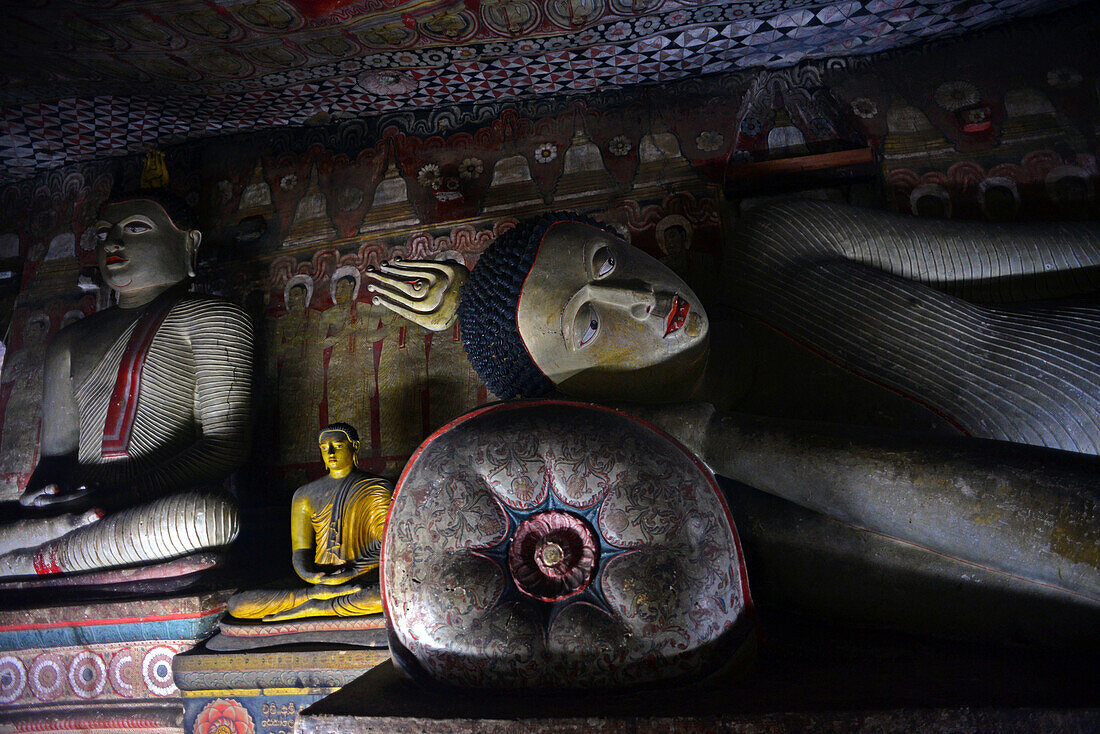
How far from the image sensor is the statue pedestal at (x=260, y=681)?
6.93ft

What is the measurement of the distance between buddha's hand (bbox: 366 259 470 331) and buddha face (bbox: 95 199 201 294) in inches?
71.3

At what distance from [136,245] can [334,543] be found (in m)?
2.08

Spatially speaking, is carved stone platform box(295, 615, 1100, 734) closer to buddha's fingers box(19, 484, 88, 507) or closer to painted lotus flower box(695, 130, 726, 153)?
buddha's fingers box(19, 484, 88, 507)

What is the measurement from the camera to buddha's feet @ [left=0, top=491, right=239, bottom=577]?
8.32ft

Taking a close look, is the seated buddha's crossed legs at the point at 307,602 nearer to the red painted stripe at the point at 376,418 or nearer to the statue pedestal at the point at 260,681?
the statue pedestal at the point at 260,681

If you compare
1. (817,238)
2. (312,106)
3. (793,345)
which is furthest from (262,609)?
(312,106)

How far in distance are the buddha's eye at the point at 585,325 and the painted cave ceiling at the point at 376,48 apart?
163cm

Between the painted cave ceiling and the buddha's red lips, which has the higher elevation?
the painted cave ceiling

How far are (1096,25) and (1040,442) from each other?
2459 mm

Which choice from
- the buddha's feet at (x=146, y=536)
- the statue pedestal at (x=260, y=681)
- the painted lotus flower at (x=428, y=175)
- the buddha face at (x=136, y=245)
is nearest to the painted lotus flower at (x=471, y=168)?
the painted lotus flower at (x=428, y=175)

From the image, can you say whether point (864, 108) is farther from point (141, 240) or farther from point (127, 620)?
point (127, 620)

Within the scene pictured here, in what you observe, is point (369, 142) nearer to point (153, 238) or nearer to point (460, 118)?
point (460, 118)

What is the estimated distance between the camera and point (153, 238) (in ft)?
11.3

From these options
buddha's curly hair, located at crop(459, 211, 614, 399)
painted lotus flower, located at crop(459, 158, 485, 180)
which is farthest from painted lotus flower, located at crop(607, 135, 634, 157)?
buddha's curly hair, located at crop(459, 211, 614, 399)
